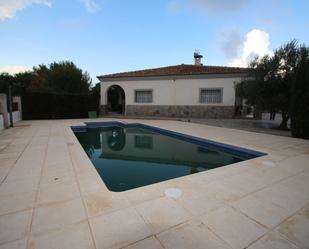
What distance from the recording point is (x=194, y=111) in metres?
16.0

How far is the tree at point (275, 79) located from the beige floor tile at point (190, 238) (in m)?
9.24

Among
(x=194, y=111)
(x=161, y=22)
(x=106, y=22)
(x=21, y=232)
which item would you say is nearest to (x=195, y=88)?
(x=194, y=111)

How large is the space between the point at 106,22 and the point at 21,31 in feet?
16.8

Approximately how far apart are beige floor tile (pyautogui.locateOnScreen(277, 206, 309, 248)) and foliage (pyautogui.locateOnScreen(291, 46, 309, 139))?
6.91 m

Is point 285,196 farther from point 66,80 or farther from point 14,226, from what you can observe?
point 66,80

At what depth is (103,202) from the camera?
2592mm

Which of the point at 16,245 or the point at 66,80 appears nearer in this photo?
the point at 16,245

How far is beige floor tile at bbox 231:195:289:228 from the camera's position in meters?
2.23

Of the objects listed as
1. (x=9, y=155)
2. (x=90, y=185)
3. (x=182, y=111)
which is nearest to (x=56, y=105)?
(x=182, y=111)

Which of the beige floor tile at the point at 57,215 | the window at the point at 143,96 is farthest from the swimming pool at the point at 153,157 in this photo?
the window at the point at 143,96

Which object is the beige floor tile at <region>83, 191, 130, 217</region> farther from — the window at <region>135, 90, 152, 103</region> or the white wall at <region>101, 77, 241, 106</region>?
the window at <region>135, 90, 152, 103</region>

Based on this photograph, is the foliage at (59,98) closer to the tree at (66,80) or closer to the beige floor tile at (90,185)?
the tree at (66,80)

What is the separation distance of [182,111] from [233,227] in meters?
14.4

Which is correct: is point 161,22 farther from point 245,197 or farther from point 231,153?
point 245,197
